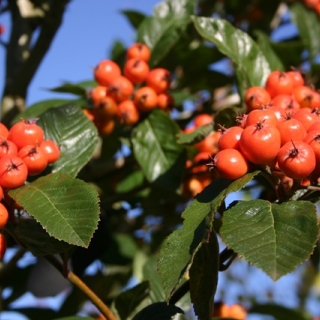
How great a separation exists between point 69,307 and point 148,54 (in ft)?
3.65

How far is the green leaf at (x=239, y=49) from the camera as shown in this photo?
2215mm

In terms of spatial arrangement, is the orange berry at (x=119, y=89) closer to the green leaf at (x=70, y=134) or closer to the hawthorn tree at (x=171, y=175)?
the hawthorn tree at (x=171, y=175)

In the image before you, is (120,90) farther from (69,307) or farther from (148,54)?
(69,307)

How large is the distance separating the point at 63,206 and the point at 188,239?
31 centimetres

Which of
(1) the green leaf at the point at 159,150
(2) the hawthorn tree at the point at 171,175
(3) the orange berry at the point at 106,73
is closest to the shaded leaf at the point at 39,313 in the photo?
(2) the hawthorn tree at the point at 171,175

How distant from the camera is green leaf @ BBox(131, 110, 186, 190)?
2238mm

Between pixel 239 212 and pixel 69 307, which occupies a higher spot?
pixel 239 212

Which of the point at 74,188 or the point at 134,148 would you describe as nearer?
the point at 74,188

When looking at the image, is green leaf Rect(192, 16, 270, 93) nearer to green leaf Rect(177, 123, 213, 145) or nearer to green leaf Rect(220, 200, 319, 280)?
green leaf Rect(177, 123, 213, 145)

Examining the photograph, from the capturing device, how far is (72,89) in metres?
2.52

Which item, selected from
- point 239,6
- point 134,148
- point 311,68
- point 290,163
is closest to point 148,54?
point 134,148

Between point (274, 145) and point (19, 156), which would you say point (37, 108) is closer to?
A: point (19, 156)

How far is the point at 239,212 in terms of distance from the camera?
4.45 ft

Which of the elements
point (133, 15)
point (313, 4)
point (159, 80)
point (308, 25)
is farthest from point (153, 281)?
point (313, 4)
